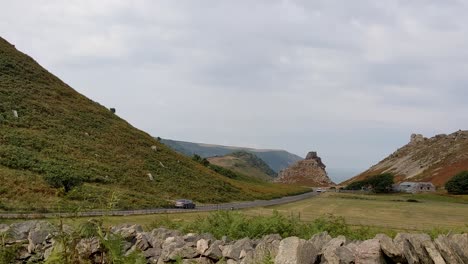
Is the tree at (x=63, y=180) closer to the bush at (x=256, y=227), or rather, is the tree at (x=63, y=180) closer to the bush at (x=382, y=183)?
the bush at (x=256, y=227)

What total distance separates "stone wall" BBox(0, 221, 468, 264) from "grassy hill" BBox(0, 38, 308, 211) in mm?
29854

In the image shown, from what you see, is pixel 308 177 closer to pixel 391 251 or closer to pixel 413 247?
pixel 413 247

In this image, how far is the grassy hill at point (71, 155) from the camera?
161 feet

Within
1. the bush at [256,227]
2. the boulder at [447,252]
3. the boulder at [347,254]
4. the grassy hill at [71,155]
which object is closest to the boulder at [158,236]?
the bush at [256,227]

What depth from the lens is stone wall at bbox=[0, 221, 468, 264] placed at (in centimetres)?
845

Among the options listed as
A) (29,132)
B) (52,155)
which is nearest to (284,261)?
(52,155)

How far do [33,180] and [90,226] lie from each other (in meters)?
45.6

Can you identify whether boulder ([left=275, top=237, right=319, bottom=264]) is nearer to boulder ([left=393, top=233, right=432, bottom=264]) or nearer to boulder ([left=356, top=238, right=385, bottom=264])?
boulder ([left=356, top=238, right=385, bottom=264])

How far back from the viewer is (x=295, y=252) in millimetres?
8047

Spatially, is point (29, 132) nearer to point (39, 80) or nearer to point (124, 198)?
point (124, 198)

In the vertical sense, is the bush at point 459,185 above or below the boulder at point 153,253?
above

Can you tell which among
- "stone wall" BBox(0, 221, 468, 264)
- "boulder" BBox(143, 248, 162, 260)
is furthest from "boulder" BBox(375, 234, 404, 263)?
"boulder" BBox(143, 248, 162, 260)

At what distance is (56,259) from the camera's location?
582 centimetres

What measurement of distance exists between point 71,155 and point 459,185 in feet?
309
